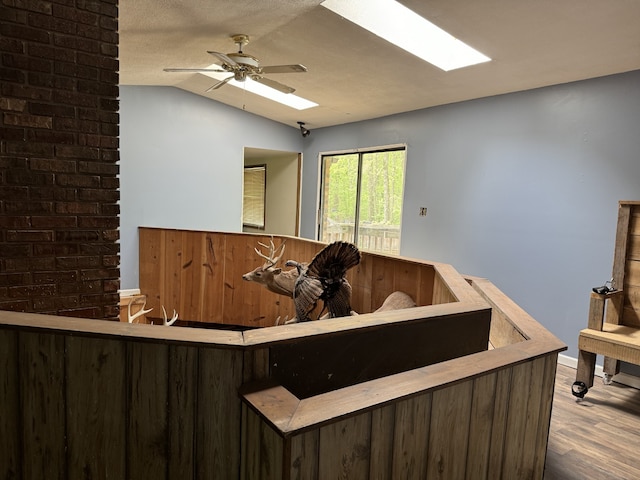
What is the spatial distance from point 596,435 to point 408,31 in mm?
3194

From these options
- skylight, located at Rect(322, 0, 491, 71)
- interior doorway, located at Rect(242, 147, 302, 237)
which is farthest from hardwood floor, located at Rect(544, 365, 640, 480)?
interior doorway, located at Rect(242, 147, 302, 237)

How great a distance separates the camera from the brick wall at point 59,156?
1.79 meters

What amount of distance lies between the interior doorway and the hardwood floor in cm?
482

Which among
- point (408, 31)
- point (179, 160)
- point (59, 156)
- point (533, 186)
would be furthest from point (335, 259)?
point (179, 160)

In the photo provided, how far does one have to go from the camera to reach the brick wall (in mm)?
1791

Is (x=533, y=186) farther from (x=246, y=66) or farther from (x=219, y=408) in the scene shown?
(x=219, y=408)

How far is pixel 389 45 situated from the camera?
3.34 meters

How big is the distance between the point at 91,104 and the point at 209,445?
1698mm

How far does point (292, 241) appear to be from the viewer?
14.4 ft

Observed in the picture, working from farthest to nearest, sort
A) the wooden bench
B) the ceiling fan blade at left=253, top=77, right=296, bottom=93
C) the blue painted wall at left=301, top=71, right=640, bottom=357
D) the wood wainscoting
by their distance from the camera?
the ceiling fan blade at left=253, top=77, right=296, bottom=93
the blue painted wall at left=301, top=71, right=640, bottom=357
the wooden bench
the wood wainscoting

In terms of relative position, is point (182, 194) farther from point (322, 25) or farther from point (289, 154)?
point (322, 25)

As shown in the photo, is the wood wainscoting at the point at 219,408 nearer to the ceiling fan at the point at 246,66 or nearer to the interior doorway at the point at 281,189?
the ceiling fan at the point at 246,66

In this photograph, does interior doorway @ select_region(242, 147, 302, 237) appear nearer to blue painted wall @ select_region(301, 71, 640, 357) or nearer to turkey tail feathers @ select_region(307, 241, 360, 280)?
blue painted wall @ select_region(301, 71, 640, 357)

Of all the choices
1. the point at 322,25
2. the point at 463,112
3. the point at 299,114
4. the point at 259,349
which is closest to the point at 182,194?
the point at 299,114
